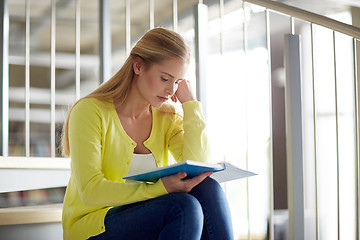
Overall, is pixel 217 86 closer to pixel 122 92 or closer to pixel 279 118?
pixel 279 118

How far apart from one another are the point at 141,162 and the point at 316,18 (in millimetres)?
699

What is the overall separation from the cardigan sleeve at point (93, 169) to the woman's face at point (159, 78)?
0.49 feet

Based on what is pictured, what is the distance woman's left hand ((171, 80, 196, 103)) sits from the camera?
1.52m

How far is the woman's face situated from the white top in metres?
0.16

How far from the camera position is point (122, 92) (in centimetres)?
144

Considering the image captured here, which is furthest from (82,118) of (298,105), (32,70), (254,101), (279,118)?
(279,118)

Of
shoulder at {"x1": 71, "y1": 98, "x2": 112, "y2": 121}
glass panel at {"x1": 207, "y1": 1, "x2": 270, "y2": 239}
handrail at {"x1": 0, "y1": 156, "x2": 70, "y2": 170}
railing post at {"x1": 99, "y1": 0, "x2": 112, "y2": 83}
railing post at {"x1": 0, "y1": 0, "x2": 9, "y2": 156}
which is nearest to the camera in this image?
shoulder at {"x1": 71, "y1": 98, "x2": 112, "y2": 121}

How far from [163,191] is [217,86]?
3.61 metres

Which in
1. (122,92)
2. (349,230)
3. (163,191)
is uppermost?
(122,92)

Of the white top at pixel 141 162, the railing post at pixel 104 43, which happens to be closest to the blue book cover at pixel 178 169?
the white top at pixel 141 162

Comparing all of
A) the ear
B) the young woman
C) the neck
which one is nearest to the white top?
the young woman

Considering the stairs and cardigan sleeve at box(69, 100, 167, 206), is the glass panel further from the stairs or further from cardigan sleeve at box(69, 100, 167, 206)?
cardigan sleeve at box(69, 100, 167, 206)

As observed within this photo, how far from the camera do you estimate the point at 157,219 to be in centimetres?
120

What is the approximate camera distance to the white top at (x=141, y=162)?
1.39 metres
